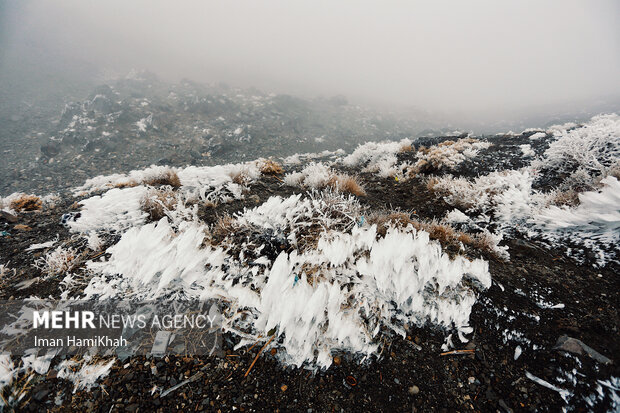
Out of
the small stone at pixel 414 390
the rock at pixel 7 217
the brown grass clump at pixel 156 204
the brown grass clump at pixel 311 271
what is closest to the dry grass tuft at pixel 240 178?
the brown grass clump at pixel 156 204

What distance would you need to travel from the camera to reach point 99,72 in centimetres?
3111

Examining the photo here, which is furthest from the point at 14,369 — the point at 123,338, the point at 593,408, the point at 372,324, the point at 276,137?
the point at 276,137

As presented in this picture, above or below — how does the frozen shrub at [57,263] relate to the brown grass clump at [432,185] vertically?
below

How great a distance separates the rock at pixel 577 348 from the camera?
190cm

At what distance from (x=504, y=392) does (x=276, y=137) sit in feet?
63.4

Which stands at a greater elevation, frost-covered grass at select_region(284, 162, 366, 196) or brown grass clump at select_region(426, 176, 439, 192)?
brown grass clump at select_region(426, 176, 439, 192)

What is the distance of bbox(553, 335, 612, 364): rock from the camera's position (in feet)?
6.22

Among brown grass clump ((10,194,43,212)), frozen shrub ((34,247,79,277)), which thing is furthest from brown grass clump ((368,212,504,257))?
brown grass clump ((10,194,43,212))

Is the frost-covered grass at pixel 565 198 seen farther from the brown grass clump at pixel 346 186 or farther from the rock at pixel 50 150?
the rock at pixel 50 150

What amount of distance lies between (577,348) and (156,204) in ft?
17.7

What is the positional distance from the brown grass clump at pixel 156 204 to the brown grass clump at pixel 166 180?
3.33ft

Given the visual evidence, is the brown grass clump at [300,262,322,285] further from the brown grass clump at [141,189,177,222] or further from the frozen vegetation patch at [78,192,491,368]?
the brown grass clump at [141,189,177,222]

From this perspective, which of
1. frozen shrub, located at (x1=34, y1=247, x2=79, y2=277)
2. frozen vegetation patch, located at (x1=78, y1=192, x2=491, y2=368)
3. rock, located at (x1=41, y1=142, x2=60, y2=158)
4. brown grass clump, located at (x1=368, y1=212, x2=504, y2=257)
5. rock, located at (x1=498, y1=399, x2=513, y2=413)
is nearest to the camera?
rock, located at (x1=498, y1=399, x2=513, y2=413)

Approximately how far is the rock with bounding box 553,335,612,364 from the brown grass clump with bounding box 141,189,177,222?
194 inches
